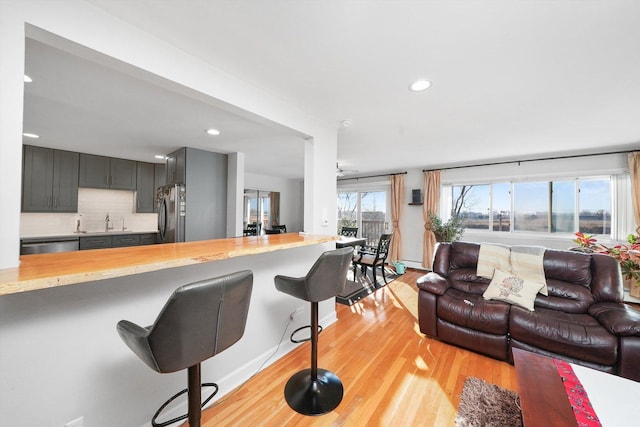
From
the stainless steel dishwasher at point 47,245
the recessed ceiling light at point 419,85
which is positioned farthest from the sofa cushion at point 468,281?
the stainless steel dishwasher at point 47,245

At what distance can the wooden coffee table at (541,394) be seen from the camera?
112 centimetres

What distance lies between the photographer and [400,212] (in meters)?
5.90

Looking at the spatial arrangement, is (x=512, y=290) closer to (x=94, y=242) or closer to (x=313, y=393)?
(x=313, y=393)

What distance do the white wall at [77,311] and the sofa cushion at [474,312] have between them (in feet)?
6.77

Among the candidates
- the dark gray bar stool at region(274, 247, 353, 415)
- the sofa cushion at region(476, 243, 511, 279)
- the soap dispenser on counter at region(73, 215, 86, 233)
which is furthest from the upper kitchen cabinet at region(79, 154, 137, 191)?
the sofa cushion at region(476, 243, 511, 279)

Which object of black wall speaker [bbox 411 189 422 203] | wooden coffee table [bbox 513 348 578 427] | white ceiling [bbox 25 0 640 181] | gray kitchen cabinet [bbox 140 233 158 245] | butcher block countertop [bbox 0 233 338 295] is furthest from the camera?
black wall speaker [bbox 411 189 422 203]

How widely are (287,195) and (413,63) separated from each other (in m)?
6.19

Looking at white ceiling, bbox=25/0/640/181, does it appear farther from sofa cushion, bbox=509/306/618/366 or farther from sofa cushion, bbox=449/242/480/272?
sofa cushion, bbox=509/306/618/366

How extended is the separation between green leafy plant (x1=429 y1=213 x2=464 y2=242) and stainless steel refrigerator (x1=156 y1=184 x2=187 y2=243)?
477 centimetres

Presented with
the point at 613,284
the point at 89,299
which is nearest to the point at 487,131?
the point at 613,284

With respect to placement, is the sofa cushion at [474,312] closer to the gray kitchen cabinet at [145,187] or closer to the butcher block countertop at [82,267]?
the butcher block countertop at [82,267]

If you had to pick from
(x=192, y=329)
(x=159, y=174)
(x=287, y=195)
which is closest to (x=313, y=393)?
(x=192, y=329)

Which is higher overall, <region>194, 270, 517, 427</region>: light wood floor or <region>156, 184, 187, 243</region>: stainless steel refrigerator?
<region>156, 184, 187, 243</region>: stainless steel refrigerator

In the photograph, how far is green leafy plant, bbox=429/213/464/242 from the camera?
487 centimetres
